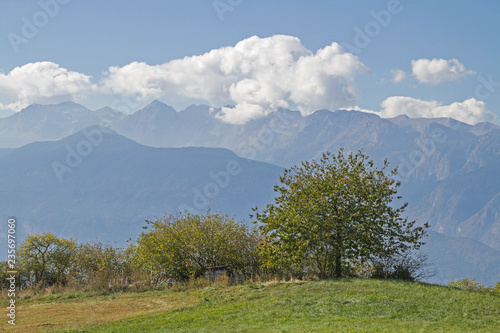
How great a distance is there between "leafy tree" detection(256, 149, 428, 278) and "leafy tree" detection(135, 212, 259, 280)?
5.08 meters

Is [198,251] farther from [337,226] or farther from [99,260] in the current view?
[99,260]

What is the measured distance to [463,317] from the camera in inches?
667

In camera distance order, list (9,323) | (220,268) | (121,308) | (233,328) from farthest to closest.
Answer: (220,268) < (121,308) < (9,323) < (233,328)

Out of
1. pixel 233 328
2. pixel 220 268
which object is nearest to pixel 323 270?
pixel 220 268

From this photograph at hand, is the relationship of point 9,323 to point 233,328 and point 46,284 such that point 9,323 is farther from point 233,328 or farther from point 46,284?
point 46,284

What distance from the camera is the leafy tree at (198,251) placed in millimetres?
32938

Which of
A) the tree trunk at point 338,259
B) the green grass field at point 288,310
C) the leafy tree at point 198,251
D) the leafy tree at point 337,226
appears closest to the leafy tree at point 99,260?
the leafy tree at point 198,251

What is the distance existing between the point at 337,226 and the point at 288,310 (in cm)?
888

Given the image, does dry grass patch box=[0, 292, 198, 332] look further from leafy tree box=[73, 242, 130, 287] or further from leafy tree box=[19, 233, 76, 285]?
leafy tree box=[73, 242, 130, 287]

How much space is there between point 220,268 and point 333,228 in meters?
9.83

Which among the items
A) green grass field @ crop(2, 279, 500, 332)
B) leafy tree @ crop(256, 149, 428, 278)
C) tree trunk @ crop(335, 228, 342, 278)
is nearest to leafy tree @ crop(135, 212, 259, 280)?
leafy tree @ crop(256, 149, 428, 278)

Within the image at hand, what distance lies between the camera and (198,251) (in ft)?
108

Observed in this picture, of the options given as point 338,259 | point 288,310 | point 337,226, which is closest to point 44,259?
point 338,259

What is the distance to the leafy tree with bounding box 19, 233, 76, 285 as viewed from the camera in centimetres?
3594
